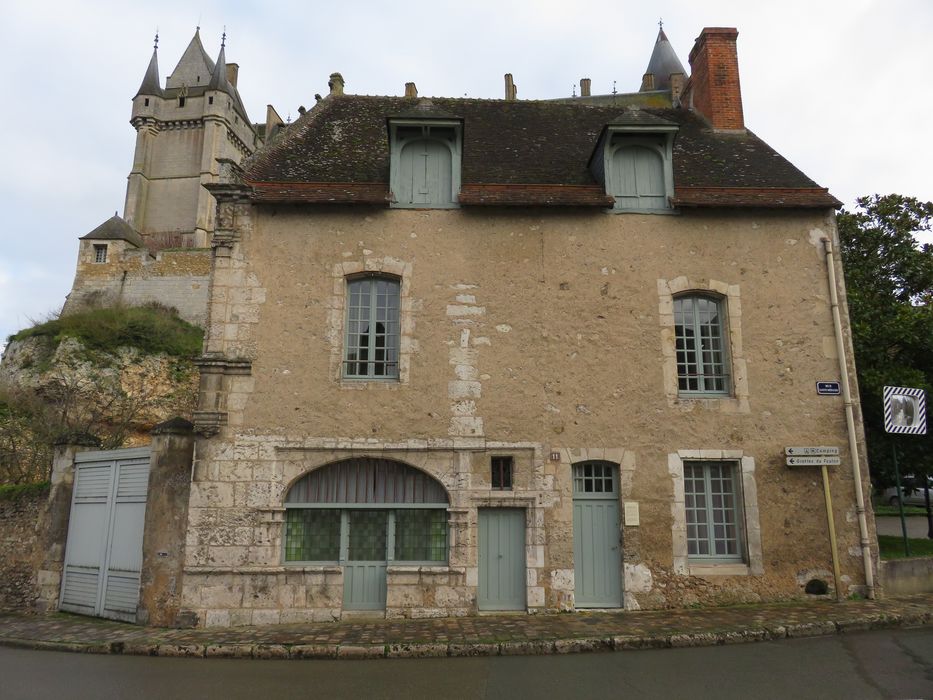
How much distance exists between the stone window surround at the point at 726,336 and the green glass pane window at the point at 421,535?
3.70 m

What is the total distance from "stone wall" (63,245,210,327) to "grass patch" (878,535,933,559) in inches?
1133

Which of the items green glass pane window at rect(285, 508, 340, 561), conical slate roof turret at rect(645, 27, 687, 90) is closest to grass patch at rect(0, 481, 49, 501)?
green glass pane window at rect(285, 508, 340, 561)

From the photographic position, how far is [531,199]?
9.23m

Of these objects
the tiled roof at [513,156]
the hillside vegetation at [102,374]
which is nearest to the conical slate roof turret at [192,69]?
the hillside vegetation at [102,374]

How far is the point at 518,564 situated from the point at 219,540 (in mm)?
3989

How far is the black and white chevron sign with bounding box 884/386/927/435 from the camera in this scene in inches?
379

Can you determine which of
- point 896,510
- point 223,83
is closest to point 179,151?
point 223,83

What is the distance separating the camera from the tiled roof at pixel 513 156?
9.33 metres

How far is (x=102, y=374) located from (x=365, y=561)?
55.1ft

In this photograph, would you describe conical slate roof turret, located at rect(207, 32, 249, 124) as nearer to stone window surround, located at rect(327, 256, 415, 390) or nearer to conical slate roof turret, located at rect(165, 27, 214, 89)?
conical slate roof turret, located at rect(165, 27, 214, 89)

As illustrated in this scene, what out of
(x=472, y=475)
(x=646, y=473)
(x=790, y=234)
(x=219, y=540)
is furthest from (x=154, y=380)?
(x=790, y=234)

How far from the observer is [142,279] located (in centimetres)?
3181

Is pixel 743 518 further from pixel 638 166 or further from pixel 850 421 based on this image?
pixel 638 166

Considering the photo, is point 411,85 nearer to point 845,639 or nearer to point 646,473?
point 646,473
